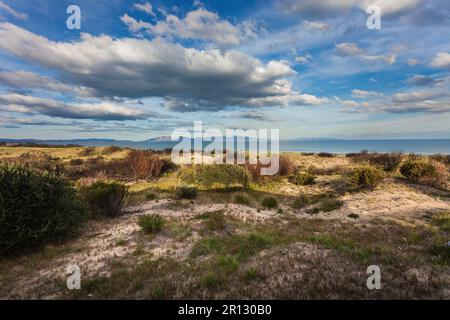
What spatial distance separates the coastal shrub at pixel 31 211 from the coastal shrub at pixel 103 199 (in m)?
2.90

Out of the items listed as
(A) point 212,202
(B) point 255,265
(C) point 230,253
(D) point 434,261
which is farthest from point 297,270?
(A) point 212,202

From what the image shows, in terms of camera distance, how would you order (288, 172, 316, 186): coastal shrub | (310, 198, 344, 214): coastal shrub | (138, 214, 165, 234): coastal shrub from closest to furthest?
(138, 214, 165, 234): coastal shrub → (310, 198, 344, 214): coastal shrub → (288, 172, 316, 186): coastal shrub

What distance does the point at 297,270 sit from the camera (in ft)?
19.1

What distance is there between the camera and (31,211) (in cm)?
761

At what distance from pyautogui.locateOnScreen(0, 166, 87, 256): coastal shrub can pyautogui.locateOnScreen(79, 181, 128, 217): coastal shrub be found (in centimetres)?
290

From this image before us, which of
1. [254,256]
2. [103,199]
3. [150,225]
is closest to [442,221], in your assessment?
[254,256]

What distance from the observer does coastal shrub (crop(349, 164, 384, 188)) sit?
57.4ft

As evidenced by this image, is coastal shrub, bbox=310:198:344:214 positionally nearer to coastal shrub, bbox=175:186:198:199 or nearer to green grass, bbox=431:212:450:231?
green grass, bbox=431:212:450:231

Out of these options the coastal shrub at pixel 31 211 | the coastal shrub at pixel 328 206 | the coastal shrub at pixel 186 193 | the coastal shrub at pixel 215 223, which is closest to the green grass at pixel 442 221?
the coastal shrub at pixel 328 206

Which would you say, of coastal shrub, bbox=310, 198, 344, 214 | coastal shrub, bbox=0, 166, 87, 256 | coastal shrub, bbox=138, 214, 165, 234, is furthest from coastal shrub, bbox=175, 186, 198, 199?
coastal shrub, bbox=0, 166, 87, 256

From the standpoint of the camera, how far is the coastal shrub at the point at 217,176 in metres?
19.1

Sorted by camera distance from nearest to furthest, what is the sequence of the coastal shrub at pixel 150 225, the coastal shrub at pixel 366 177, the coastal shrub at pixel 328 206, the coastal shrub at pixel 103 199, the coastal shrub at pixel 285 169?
the coastal shrub at pixel 150 225 → the coastal shrub at pixel 103 199 → the coastal shrub at pixel 328 206 → the coastal shrub at pixel 366 177 → the coastal shrub at pixel 285 169

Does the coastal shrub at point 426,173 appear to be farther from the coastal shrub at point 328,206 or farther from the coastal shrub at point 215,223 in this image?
the coastal shrub at point 215,223

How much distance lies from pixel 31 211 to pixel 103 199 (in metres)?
4.32
